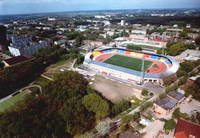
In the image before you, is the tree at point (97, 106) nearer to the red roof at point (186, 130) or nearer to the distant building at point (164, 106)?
the distant building at point (164, 106)

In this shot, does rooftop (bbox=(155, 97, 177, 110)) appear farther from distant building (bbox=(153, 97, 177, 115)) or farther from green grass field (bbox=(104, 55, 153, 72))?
green grass field (bbox=(104, 55, 153, 72))

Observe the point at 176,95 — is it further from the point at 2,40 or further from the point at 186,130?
the point at 2,40

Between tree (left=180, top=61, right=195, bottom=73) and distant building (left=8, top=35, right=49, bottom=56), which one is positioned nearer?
tree (left=180, top=61, right=195, bottom=73)

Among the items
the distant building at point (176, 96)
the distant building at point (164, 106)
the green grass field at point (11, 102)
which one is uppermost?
the distant building at point (176, 96)

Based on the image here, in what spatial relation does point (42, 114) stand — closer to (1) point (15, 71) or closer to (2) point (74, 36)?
(1) point (15, 71)

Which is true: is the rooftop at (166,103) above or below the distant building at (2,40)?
below

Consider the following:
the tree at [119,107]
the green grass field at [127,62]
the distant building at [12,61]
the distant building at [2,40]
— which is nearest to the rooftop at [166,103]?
the tree at [119,107]

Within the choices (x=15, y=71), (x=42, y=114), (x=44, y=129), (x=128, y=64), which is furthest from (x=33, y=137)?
(x=128, y=64)

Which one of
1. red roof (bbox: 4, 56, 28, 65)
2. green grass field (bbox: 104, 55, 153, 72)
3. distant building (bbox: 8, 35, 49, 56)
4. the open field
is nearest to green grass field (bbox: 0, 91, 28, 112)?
red roof (bbox: 4, 56, 28, 65)
